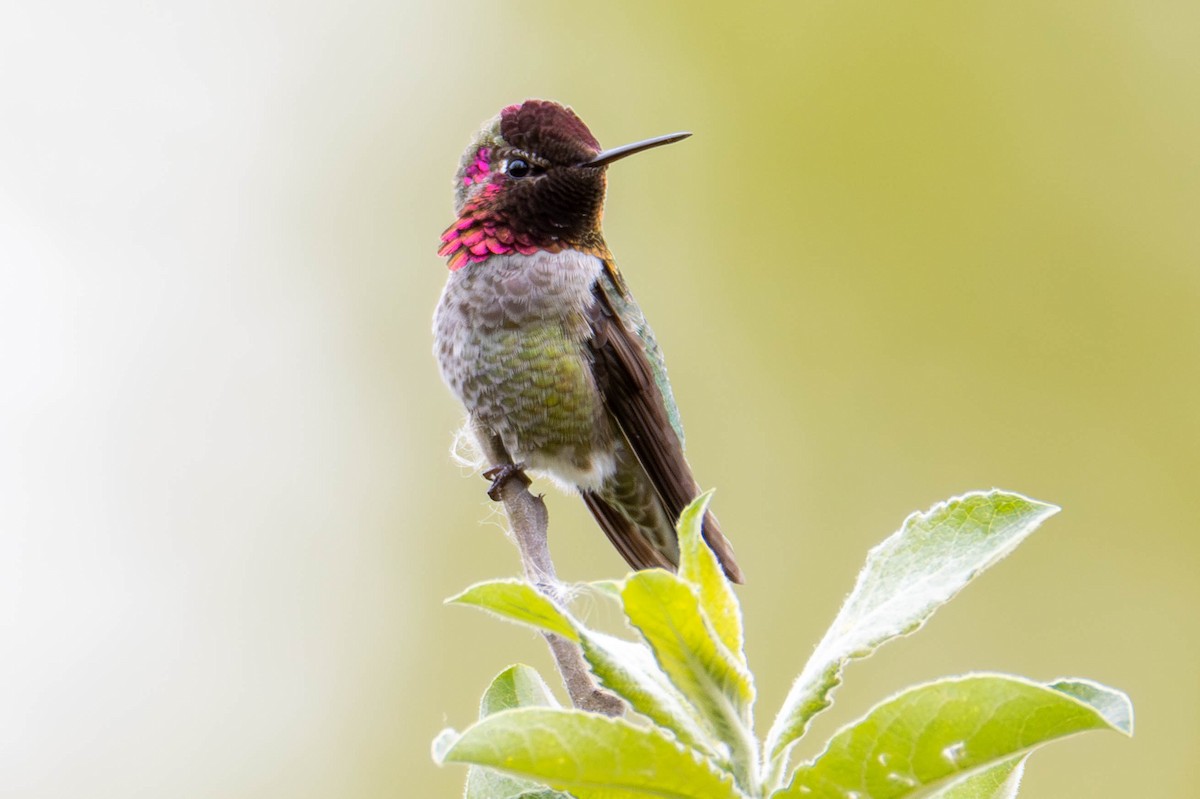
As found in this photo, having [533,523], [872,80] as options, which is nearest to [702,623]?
[533,523]

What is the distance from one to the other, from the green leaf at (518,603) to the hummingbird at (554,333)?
261 cm

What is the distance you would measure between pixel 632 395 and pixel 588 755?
9.62ft

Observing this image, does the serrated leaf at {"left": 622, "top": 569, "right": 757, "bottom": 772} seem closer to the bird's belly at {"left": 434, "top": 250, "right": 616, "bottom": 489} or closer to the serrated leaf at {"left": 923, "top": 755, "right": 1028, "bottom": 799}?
the serrated leaf at {"left": 923, "top": 755, "right": 1028, "bottom": 799}

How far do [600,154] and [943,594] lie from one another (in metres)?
2.99

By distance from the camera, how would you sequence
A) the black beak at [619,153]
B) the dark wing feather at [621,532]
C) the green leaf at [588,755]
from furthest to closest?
1. the dark wing feather at [621,532]
2. the black beak at [619,153]
3. the green leaf at [588,755]

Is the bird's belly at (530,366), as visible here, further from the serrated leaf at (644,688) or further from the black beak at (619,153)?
the serrated leaf at (644,688)

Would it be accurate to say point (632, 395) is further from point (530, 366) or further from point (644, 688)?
point (644, 688)

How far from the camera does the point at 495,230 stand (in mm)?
3873

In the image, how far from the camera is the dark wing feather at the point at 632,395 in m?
3.58

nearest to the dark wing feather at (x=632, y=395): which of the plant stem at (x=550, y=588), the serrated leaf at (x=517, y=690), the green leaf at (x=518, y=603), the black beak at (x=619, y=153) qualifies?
the black beak at (x=619, y=153)

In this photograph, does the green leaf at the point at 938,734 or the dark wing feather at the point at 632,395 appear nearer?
the green leaf at the point at 938,734

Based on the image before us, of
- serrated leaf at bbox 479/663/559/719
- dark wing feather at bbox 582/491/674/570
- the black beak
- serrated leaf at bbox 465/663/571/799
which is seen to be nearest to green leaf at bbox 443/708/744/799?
serrated leaf at bbox 465/663/571/799

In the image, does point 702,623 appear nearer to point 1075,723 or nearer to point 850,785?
point 850,785

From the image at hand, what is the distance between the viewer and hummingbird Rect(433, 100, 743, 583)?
3721 mm
